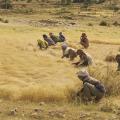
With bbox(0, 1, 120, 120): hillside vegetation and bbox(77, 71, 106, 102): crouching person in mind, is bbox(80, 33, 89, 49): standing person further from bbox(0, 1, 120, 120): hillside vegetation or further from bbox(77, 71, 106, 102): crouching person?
bbox(77, 71, 106, 102): crouching person

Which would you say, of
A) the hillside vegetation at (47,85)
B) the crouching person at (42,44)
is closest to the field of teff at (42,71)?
the hillside vegetation at (47,85)

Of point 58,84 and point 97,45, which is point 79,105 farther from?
point 97,45

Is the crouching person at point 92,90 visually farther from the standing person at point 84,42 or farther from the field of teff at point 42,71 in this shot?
the standing person at point 84,42

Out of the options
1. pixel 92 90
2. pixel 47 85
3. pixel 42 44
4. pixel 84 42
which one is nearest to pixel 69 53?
pixel 42 44

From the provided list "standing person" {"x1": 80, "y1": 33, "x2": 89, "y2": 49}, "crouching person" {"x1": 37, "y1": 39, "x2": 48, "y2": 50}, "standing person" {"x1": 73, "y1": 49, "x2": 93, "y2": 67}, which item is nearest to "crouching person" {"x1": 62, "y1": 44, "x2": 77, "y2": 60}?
"standing person" {"x1": 73, "y1": 49, "x2": 93, "y2": 67}

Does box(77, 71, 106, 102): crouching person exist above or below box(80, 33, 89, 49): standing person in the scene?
above

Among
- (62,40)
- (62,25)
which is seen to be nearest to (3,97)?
(62,40)

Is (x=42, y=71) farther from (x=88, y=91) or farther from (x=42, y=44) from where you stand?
(x=42, y=44)

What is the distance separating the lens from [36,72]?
60.1 feet

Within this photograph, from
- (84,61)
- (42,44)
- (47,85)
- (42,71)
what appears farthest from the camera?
(42,44)

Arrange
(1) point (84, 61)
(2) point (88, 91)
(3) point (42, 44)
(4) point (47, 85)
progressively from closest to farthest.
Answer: (2) point (88, 91) < (4) point (47, 85) < (1) point (84, 61) < (3) point (42, 44)

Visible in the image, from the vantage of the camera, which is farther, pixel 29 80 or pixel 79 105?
pixel 29 80

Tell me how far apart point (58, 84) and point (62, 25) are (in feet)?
113

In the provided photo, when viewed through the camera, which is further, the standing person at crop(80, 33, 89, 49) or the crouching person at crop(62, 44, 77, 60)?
the standing person at crop(80, 33, 89, 49)
